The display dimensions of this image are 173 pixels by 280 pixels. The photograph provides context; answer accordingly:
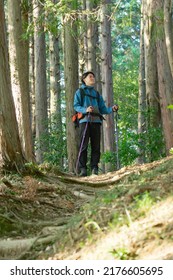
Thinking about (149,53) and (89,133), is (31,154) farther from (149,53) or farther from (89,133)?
(149,53)

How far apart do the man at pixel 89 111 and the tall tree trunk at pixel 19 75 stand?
1185 mm

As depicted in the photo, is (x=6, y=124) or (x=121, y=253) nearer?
(x=121, y=253)

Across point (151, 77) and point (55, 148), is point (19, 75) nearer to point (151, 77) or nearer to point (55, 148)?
point (151, 77)

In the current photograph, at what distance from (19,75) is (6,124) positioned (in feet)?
10.6

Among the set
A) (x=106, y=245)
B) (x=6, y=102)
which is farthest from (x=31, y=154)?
(x=106, y=245)

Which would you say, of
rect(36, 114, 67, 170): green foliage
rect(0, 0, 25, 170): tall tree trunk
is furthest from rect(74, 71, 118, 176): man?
rect(36, 114, 67, 170): green foliage

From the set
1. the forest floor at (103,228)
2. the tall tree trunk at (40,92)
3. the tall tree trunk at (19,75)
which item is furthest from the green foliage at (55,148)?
the forest floor at (103,228)

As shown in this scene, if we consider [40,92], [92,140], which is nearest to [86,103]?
[92,140]

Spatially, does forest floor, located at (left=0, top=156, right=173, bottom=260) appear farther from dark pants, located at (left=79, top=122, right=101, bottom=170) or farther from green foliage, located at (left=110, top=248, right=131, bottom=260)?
dark pants, located at (left=79, top=122, right=101, bottom=170)

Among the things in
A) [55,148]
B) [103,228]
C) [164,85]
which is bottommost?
[55,148]

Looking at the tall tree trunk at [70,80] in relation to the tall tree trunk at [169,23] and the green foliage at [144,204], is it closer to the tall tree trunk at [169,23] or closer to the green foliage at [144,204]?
the tall tree trunk at [169,23]

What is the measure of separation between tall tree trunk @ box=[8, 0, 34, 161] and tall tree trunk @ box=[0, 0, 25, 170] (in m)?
2.70

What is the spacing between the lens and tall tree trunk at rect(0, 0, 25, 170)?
8883mm

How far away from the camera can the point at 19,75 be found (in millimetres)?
11992
